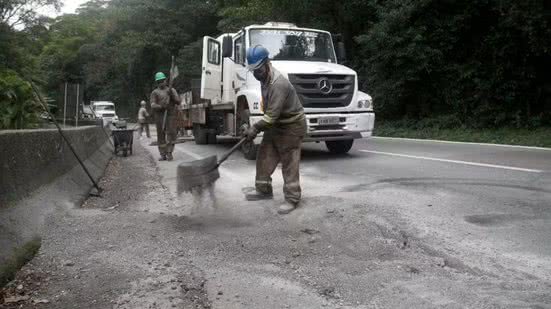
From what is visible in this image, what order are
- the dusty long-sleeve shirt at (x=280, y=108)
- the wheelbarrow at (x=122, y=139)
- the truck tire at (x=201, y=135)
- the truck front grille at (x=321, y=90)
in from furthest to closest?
the truck tire at (x=201, y=135) → the wheelbarrow at (x=122, y=139) → the truck front grille at (x=321, y=90) → the dusty long-sleeve shirt at (x=280, y=108)

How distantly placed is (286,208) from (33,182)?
8.07 feet

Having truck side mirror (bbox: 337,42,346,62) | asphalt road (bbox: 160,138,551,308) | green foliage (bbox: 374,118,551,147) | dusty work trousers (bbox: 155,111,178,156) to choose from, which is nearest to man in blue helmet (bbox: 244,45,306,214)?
asphalt road (bbox: 160,138,551,308)

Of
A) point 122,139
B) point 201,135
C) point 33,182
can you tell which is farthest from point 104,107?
point 33,182

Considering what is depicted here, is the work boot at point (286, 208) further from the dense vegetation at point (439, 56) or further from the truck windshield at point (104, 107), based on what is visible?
the truck windshield at point (104, 107)

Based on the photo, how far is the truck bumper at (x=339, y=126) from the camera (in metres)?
9.20

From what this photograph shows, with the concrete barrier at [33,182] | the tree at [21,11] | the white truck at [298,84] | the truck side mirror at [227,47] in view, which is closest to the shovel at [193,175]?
the concrete barrier at [33,182]

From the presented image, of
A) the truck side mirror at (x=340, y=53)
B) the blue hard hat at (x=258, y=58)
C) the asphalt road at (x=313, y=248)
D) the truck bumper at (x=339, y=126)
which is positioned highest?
the truck side mirror at (x=340, y=53)

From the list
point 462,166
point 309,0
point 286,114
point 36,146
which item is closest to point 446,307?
point 286,114

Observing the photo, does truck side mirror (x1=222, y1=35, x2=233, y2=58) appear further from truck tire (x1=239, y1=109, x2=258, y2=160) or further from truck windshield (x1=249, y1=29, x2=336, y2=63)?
truck tire (x1=239, y1=109, x2=258, y2=160)

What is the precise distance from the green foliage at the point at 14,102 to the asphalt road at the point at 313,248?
2916 mm

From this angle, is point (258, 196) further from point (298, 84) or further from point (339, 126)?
point (339, 126)

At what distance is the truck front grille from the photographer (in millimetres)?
9188

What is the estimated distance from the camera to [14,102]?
Answer: 8469mm

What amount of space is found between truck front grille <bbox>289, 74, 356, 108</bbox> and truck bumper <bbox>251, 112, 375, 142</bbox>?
0.23m
